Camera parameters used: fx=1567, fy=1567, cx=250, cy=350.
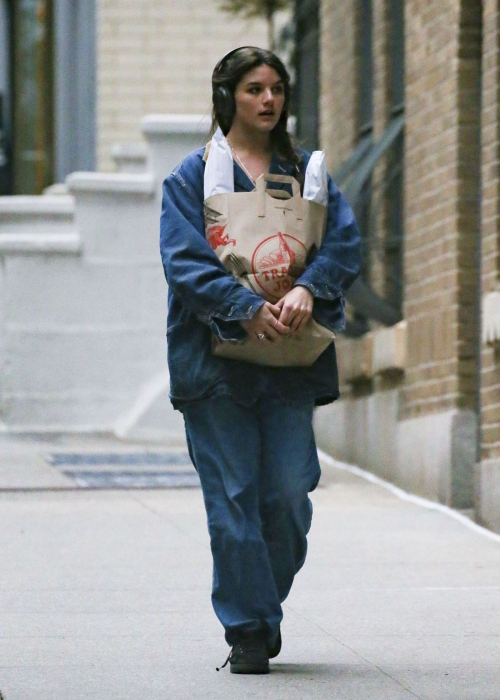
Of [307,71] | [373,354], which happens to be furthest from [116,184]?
[373,354]

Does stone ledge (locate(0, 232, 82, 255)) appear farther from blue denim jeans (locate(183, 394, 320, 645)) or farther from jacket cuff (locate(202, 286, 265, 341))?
jacket cuff (locate(202, 286, 265, 341))

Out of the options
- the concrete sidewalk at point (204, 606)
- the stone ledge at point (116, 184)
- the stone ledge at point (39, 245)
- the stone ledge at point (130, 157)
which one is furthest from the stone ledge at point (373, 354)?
the stone ledge at point (130, 157)

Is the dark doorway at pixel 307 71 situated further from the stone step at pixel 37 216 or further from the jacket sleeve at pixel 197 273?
the jacket sleeve at pixel 197 273

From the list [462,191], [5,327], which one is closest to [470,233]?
[462,191]

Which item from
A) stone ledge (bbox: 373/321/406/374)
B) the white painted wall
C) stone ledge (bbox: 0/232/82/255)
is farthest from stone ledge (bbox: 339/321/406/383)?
stone ledge (bbox: 0/232/82/255)

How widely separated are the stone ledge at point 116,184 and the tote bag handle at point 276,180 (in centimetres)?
820

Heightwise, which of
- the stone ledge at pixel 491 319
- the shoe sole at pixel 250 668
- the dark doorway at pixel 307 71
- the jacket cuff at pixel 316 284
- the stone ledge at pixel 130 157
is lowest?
the shoe sole at pixel 250 668

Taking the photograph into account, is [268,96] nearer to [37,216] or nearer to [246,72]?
[246,72]

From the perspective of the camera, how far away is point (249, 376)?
190 inches

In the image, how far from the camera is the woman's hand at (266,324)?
463cm

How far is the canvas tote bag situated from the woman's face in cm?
19

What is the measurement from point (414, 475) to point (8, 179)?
40.0 ft

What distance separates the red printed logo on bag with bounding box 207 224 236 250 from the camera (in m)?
4.77

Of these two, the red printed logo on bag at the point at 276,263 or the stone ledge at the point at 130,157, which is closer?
the red printed logo on bag at the point at 276,263
